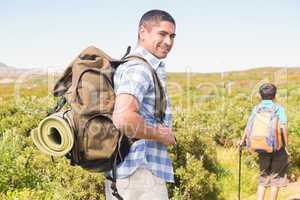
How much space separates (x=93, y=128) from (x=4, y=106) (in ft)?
34.7

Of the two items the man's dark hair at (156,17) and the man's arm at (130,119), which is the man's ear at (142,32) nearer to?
the man's dark hair at (156,17)

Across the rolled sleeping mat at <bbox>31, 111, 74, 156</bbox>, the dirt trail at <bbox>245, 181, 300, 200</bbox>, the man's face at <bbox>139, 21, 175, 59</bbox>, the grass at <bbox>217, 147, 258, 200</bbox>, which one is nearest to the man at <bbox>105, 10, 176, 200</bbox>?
the man's face at <bbox>139, 21, 175, 59</bbox>

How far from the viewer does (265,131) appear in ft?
22.8

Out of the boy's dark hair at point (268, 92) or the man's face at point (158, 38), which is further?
the boy's dark hair at point (268, 92)

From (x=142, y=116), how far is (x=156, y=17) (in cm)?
73

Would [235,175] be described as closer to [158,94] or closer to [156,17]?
[156,17]

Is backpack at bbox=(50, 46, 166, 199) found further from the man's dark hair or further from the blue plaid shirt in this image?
the man's dark hair

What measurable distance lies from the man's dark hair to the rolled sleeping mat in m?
0.86

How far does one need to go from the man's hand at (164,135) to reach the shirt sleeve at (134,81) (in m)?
0.24

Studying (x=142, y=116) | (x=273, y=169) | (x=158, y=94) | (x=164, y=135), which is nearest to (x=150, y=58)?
(x=158, y=94)

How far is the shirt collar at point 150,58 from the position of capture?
3.21 metres

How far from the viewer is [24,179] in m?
6.91

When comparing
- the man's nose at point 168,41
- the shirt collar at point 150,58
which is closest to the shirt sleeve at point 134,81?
the shirt collar at point 150,58

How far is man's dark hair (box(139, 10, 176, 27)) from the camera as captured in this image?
3.30 m
